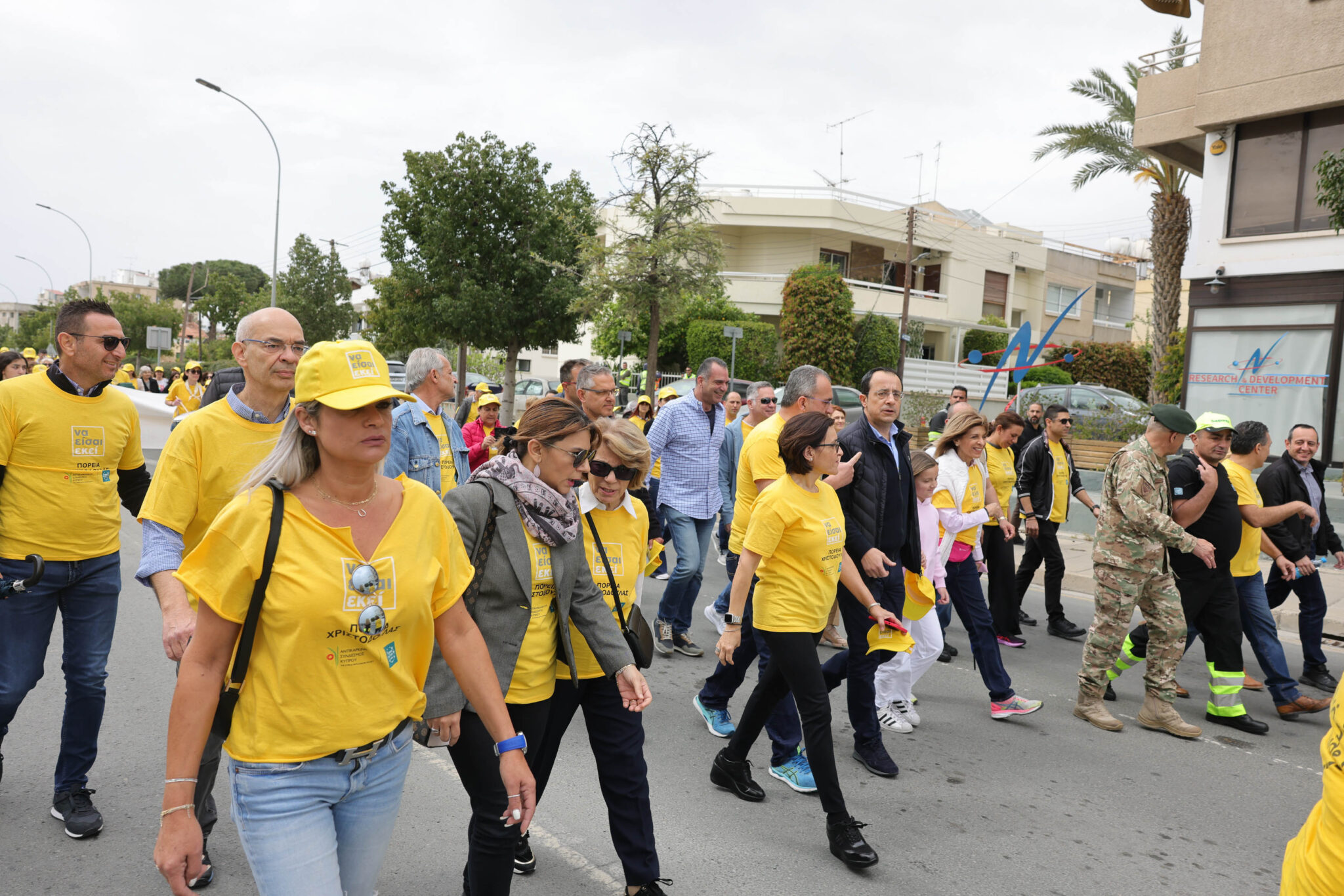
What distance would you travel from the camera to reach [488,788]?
2.70 metres

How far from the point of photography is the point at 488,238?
2514 cm

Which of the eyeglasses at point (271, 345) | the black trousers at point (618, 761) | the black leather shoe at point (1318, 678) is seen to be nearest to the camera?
the black trousers at point (618, 761)

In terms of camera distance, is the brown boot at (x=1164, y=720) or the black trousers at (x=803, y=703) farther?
the brown boot at (x=1164, y=720)

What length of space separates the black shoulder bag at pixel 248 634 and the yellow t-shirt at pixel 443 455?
3.01m

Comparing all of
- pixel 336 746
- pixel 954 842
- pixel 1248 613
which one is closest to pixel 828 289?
pixel 1248 613

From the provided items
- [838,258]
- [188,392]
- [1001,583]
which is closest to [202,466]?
[1001,583]

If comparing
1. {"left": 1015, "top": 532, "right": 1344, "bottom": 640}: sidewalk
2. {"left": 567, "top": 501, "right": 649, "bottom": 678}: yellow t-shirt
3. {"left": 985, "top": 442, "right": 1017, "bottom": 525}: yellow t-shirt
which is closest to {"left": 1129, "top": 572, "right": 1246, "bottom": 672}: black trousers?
{"left": 1015, "top": 532, "right": 1344, "bottom": 640}: sidewalk

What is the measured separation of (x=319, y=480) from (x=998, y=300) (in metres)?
47.4

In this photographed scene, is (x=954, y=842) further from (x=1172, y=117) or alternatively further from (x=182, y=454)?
(x=1172, y=117)

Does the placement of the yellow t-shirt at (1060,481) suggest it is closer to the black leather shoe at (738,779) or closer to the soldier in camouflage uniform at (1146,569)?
the soldier in camouflage uniform at (1146,569)

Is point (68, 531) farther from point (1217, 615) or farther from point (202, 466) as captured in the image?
point (1217, 615)

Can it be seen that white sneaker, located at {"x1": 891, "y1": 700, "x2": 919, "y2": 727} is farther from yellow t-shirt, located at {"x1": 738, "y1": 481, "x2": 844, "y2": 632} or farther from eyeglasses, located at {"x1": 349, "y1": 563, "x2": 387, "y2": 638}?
eyeglasses, located at {"x1": 349, "y1": 563, "x2": 387, "y2": 638}

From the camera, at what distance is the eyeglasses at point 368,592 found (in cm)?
205

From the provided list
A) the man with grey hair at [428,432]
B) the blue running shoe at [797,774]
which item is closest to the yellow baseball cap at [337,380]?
the man with grey hair at [428,432]
